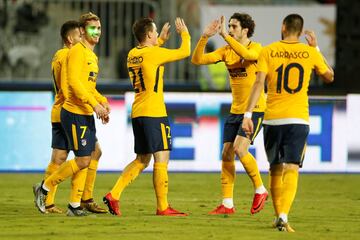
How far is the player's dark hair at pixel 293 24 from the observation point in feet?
32.9

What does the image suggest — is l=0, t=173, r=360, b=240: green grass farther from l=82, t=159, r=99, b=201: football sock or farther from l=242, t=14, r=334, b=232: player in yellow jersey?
l=242, t=14, r=334, b=232: player in yellow jersey

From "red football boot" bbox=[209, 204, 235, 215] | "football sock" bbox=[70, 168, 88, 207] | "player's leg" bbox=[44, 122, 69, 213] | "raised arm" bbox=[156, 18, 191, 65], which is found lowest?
"red football boot" bbox=[209, 204, 235, 215]

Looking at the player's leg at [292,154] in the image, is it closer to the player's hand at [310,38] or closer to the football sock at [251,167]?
the player's hand at [310,38]

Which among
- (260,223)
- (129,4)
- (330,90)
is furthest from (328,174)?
(260,223)

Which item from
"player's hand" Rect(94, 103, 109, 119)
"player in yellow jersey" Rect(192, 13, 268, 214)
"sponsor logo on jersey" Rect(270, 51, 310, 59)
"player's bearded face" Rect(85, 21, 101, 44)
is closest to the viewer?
"sponsor logo on jersey" Rect(270, 51, 310, 59)

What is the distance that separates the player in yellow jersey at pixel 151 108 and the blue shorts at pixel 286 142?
1.63 metres

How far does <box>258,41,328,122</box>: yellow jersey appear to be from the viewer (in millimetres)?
10133

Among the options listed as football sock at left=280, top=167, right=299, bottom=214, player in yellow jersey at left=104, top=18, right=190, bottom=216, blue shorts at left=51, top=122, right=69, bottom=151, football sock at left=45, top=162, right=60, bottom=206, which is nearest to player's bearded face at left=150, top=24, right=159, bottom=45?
player in yellow jersey at left=104, top=18, right=190, bottom=216

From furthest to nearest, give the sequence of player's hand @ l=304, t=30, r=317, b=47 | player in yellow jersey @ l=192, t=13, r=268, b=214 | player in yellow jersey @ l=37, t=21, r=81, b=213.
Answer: player in yellow jersey @ l=37, t=21, r=81, b=213 < player in yellow jersey @ l=192, t=13, r=268, b=214 < player's hand @ l=304, t=30, r=317, b=47

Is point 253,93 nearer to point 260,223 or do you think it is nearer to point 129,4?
point 260,223

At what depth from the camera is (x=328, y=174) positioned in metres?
17.7

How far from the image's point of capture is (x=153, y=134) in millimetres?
11578

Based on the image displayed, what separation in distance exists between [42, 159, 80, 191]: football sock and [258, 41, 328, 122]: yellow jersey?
229 centimetres

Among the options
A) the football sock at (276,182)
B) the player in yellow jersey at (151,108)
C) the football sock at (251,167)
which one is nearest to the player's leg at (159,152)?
the player in yellow jersey at (151,108)
